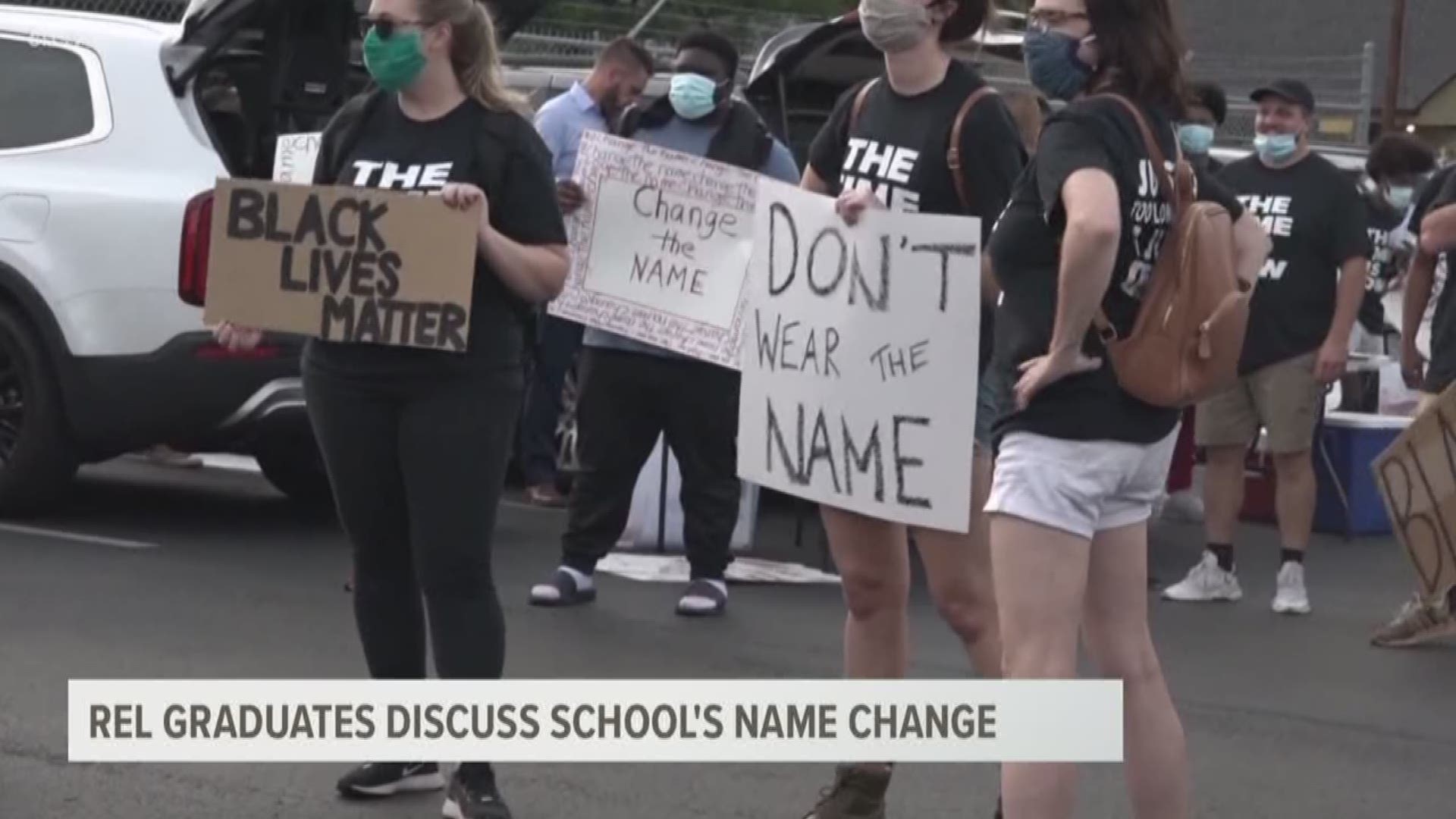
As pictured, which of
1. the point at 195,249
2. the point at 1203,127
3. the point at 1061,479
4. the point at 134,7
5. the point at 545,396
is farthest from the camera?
the point at 134,7

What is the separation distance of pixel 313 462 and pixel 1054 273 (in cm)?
656

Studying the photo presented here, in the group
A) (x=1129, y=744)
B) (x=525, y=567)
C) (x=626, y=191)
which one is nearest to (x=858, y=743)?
(x=1129, y=744)

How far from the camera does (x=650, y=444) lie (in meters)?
8.79

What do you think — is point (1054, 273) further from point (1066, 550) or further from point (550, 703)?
point (550, 703)

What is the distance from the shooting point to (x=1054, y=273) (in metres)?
4.86

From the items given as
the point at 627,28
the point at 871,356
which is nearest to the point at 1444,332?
the point at 871,356

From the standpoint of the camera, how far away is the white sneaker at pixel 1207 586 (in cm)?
980

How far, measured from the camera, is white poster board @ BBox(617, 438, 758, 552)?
995 centimetres

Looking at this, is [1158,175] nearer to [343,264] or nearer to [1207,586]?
[343,264]

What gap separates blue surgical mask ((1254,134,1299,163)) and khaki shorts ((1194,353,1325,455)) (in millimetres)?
725

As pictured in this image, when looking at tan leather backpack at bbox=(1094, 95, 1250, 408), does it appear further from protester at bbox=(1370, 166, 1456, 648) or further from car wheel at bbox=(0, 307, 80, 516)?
car wheel at bbox=(0, 307, 80, 516)

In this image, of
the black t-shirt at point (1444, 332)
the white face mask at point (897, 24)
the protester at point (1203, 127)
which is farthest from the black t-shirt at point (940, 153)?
the black t-shirt at point (1444, 332)
